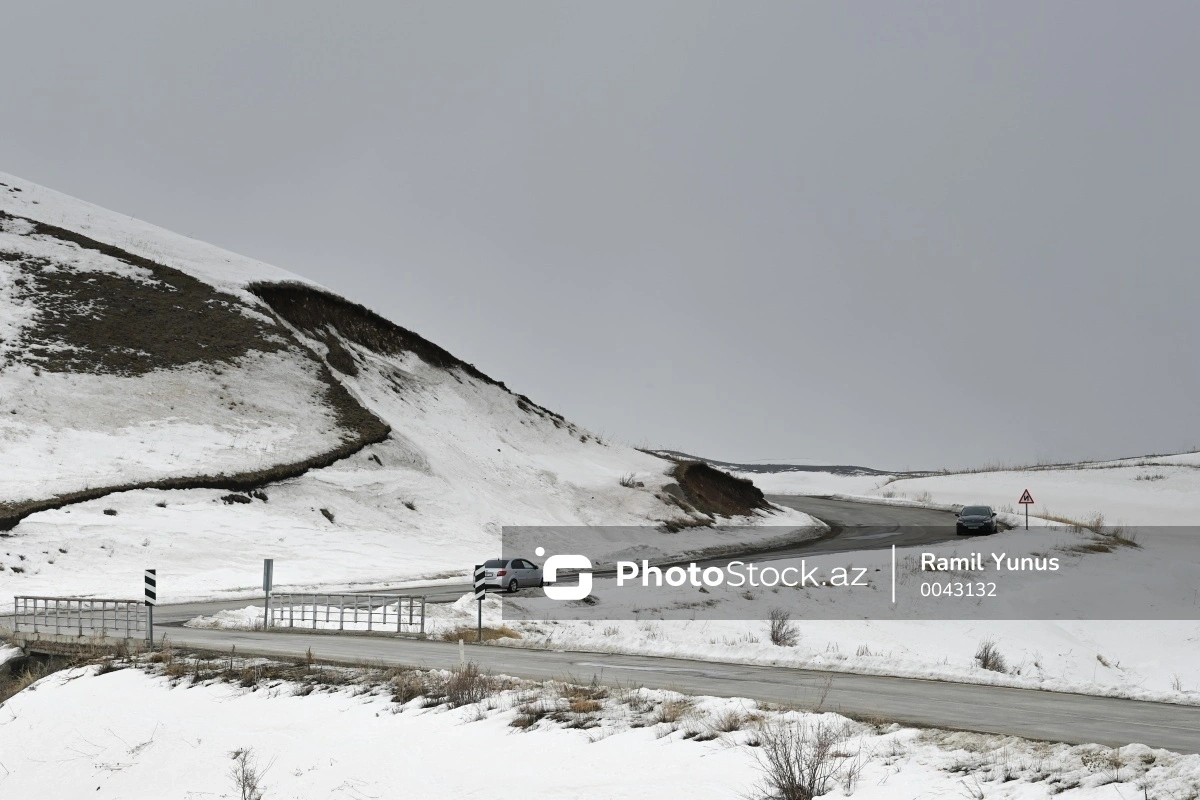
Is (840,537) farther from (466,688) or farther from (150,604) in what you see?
(466,688)

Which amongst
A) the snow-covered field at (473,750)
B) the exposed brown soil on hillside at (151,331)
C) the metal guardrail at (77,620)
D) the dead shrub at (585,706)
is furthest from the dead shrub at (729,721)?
the exposed brown soil on hillside at (151,331)

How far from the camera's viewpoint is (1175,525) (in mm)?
67750

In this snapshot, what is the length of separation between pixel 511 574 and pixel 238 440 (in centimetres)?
2370

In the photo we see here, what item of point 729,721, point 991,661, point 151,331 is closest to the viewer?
point 729,721

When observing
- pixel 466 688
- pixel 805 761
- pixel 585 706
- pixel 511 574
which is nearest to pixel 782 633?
pixel 511 574

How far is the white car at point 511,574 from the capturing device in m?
37.6

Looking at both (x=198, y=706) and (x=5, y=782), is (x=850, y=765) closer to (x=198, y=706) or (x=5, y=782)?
(x=198, y=706)

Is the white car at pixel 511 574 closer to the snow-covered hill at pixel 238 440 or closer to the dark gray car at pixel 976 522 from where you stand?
the snow-covered hill at pixel 238 440

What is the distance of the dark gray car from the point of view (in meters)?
53.2

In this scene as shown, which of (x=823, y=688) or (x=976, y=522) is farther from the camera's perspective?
(x=976, y=522)

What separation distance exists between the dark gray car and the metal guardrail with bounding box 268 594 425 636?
3180 centimetres

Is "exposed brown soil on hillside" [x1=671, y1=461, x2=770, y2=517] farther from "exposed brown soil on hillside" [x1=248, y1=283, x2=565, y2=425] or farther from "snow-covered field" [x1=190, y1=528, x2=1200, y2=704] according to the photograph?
"snow-covered field" [x1=190, y1=528, x2=1200, y2=704]

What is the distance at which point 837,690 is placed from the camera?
16.1 meters

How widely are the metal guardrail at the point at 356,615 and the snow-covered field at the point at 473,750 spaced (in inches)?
297
